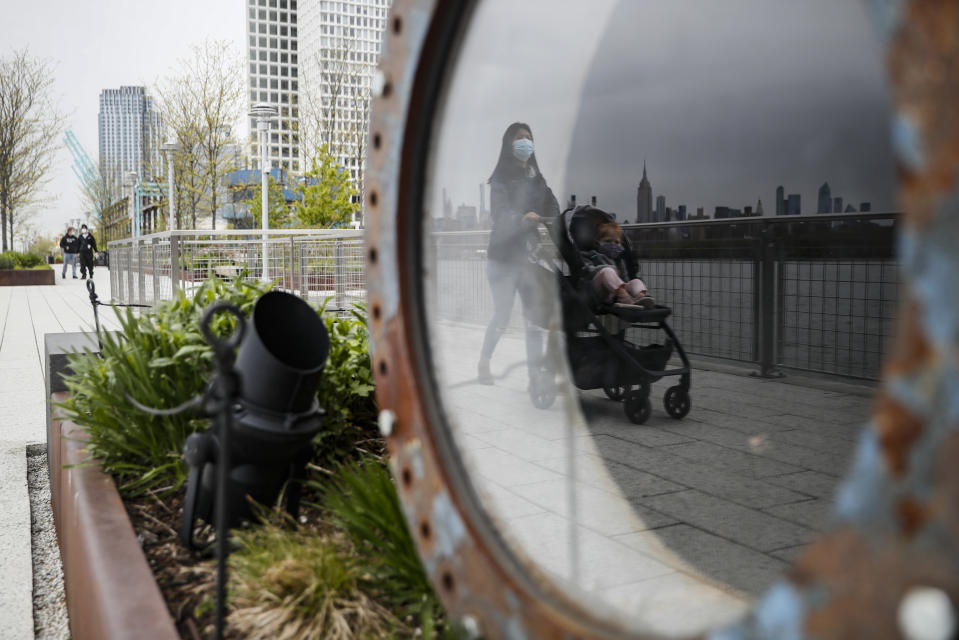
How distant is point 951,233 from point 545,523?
2369mm

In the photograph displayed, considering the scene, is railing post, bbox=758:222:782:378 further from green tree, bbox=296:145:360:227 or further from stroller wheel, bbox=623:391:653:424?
green tree, bbox=296:145:360:227

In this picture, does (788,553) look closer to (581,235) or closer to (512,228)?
(512,228)

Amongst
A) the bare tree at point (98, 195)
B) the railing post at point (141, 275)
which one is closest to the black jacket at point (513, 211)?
the railing post at point (141, 275)

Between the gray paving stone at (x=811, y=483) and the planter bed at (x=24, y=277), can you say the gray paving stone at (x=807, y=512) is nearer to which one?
the gray paving stone at (x=811, y=483)

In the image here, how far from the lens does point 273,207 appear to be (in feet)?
135

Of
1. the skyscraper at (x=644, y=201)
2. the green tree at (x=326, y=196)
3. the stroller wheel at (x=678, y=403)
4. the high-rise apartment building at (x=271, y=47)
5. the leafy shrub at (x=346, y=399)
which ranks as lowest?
the stroller wheel at (x=678, y=403)

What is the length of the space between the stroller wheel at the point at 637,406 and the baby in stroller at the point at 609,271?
25.0 inches

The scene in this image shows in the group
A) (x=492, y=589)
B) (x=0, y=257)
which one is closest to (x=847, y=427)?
(x=492, y=589)

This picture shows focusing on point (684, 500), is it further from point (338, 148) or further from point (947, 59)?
point (338, 148)

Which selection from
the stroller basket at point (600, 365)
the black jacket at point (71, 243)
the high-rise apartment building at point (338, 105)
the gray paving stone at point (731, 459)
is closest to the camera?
the gray paving stone at point (731, 459)

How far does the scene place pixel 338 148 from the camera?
36.9 meters

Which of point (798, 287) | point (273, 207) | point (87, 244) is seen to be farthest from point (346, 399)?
point (273, 207)

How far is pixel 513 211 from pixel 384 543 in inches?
58.1

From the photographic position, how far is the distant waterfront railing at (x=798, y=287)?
6.95 meters
